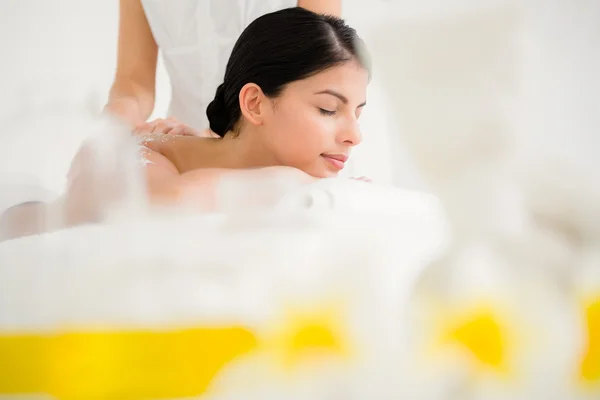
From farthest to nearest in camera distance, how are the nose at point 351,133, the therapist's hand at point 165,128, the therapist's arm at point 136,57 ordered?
the therapist's arm at point 136,57 → the therapist's hand at point 165,128 → the nose at point 351,133

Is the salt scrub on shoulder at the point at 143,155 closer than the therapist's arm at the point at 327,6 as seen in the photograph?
Yes

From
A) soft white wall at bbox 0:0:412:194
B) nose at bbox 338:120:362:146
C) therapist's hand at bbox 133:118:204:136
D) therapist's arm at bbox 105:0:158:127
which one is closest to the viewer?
soft white wall at bbox 0:0:412:194

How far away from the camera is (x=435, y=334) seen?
36 cm

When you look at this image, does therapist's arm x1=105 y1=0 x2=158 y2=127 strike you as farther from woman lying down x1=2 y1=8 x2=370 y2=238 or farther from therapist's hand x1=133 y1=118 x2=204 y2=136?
woman lying down x1=2 y1=8 x2=370 y2=238

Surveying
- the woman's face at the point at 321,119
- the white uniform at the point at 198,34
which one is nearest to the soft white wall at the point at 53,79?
the woman's face at the point at 321,119

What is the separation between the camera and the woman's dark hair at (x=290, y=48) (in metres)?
0.71

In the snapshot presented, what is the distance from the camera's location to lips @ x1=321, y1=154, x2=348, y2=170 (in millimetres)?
709

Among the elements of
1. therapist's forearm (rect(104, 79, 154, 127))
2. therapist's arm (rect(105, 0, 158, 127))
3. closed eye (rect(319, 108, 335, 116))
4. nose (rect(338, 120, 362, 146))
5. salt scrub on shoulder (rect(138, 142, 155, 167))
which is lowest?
salt scrub on shoulder (rect(138, 142, 155, 167))

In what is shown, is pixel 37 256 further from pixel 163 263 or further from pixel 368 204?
pixel 368 204

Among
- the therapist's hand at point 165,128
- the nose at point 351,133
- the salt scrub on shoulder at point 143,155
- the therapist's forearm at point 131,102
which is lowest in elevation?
the salt scrub on shoulder at point 143,155

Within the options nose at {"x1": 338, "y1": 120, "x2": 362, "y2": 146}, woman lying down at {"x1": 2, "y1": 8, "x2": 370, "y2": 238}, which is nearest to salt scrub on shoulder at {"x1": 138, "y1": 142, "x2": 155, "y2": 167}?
woman lying down at {"x1": 2, "y1": 8, "x2": 370, "y2": 238}

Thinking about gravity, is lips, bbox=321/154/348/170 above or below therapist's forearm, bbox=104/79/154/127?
below

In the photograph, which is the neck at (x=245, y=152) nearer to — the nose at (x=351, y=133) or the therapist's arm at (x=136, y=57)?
the nose at (x=351, y=133)

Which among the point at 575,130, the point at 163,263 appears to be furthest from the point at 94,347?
the point at 575,130
